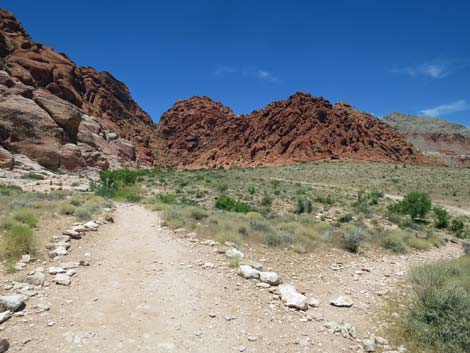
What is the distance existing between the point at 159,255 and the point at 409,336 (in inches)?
202

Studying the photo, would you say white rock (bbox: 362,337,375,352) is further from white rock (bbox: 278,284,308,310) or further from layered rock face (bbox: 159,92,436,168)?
layered rock face (bbox: 159,92,436,168)

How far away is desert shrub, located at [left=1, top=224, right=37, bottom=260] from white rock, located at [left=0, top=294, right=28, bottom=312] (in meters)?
1.91

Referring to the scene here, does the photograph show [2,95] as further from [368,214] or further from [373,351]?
[373,351]

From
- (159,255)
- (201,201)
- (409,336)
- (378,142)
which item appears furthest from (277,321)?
(378,142)

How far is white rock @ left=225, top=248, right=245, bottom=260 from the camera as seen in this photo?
22.3 feet

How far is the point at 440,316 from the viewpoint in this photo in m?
4.18

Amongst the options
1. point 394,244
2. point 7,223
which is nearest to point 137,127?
point 7,223

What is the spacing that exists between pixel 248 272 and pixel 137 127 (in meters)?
73.7

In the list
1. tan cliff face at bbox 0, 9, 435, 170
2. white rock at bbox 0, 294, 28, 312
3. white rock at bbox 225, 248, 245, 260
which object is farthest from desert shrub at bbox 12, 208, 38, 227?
tan cliff face at bbox 0, 9, 435, 170

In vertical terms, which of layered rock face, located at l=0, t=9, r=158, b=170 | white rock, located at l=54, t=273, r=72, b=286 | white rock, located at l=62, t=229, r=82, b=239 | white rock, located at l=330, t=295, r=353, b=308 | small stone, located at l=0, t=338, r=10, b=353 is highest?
layered rock face, located at l=0, t=9, r=158, b=170

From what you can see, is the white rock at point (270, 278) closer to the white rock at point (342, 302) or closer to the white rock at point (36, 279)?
the white rock at point (342, 302)

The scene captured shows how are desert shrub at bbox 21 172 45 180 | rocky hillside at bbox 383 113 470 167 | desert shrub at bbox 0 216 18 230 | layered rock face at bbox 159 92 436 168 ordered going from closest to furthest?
desert shrub at bbox 0 216 18 230, desert shrub at bbox 21 172 45 180, layered rock face at bbox 159 92 436 168, rocky hillside at bbox 383 113 470 167

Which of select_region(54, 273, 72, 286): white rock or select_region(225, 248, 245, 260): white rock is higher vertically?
select_region(225, 248, 245, 260): white rock

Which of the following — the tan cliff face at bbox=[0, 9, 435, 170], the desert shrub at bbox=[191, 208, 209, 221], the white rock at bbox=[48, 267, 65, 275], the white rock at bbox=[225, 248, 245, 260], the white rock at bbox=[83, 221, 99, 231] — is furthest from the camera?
the tan cliff face at bbox=[0, 9, 435, 170]
